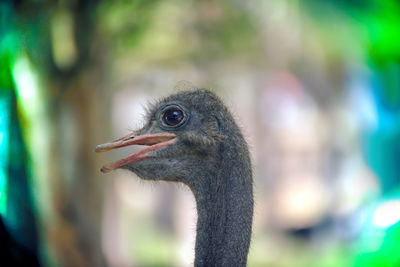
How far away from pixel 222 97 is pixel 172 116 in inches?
20.6

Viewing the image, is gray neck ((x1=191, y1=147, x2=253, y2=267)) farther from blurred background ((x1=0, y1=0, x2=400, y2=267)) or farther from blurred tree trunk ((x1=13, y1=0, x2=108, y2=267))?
blurred tree trunk ((x1=13, y1=0, x2=108, y2=267))

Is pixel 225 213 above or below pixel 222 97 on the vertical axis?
below

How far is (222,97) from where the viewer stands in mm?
2240

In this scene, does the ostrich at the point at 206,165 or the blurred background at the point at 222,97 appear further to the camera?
the blurred background at the point at 222,97

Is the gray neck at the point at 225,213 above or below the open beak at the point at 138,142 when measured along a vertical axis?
below

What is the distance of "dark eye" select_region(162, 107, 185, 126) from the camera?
177cm

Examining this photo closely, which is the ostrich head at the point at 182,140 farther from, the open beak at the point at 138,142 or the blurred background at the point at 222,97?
the blurred background at the point at 222,97

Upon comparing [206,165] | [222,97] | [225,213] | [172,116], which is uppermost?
[222,97]

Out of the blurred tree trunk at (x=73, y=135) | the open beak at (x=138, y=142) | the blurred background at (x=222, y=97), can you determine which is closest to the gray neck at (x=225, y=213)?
the open beak at (x=138, y=142)

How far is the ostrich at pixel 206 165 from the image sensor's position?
169 centimetres

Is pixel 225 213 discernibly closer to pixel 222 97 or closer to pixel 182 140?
pixel 182 140


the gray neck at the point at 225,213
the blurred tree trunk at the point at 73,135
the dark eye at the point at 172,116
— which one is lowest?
the gray neck at the point at 225,213

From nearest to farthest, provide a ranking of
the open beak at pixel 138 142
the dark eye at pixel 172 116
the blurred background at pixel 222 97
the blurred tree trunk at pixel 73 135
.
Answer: the open beak at pixel 138 142
the dark eye at pixel 172 116
the blurred background at pixel 222 97
the blurred tree trunk at pixel 73 135

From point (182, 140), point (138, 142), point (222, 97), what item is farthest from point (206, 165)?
point (222, 97)
